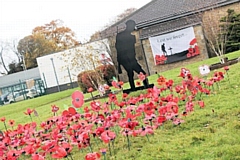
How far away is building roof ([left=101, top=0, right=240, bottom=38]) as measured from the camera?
20312mm

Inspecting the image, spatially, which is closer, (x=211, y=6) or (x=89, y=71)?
(x=89, y=71)

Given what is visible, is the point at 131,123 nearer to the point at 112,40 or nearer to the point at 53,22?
the point at 112,40

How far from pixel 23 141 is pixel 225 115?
2.72 meters

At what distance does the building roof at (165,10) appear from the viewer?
20.3 metres

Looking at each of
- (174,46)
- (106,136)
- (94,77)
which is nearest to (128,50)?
(106,136)

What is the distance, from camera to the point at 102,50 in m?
22.5

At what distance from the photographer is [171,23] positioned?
21672 mm

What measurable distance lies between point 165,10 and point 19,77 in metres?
34.2

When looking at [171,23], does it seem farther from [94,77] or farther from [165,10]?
[94,77]

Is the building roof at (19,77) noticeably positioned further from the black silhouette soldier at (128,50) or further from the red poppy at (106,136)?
the red poppy at (106,136)

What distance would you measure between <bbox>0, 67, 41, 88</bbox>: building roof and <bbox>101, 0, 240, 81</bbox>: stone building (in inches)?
1103

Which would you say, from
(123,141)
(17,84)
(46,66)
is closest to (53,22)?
(17,84)

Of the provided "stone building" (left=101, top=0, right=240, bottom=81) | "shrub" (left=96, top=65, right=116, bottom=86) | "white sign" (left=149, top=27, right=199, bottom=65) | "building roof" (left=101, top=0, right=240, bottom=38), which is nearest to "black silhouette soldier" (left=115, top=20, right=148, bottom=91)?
"shrub" (left=96, top=65, right=116, bottom=86)

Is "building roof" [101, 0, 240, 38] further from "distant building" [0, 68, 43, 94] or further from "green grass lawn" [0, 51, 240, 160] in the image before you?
"distant building" [0, 68, 43, 94]
